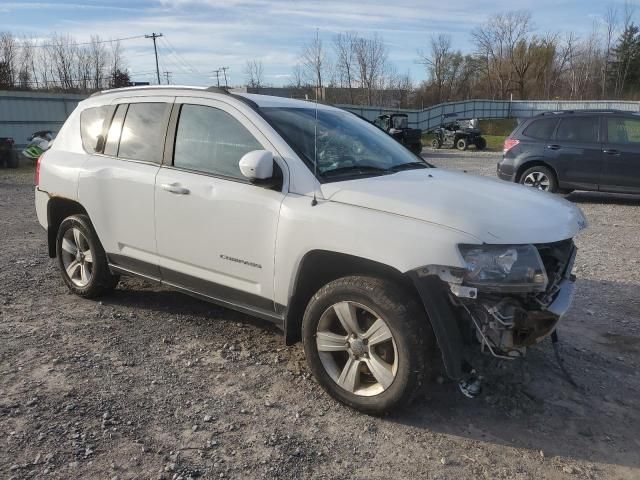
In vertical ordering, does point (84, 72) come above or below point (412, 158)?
above

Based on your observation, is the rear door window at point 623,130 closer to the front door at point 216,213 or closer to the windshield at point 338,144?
the windshield at point 338,144

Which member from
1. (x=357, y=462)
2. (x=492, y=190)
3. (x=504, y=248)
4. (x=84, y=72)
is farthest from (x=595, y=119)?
(x=84, y=72)

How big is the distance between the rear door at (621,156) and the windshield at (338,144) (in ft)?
23.8

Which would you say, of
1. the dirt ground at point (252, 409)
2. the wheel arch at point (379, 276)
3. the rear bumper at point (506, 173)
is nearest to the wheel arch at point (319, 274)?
the wheel arch at point (379, 276)

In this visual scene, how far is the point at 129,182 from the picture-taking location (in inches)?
171

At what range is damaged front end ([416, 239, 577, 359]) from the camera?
2.86 meters

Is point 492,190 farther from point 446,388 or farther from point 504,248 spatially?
point 446,388

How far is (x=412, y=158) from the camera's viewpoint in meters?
4.46

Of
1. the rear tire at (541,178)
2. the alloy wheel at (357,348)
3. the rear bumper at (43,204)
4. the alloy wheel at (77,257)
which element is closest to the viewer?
the alloy wheel at (357,348)

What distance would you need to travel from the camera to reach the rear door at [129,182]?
14.0 ft

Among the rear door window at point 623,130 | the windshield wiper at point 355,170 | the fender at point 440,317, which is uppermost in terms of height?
the rear door window at point 623,130

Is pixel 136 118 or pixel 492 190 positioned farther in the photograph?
pixel 136 118

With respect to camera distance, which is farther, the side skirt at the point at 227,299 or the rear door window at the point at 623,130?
the rear door window at the point at 623,130

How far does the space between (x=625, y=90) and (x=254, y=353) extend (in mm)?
75888
